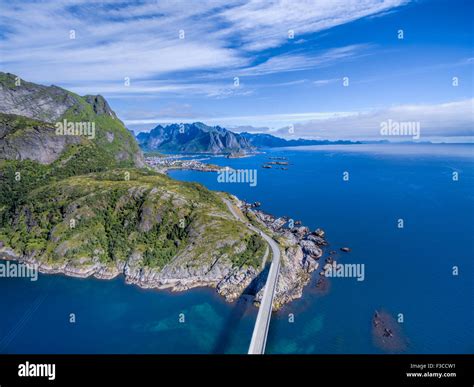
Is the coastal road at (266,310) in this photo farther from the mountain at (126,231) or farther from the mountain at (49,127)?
the mountain at (49,127)

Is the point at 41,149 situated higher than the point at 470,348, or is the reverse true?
the point at 41,149

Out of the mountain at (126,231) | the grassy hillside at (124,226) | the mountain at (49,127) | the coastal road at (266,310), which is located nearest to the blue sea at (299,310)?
the mountain at (126,231)

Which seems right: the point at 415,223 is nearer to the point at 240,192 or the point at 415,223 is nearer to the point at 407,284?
the point at 407,284

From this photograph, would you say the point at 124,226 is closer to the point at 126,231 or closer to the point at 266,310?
the point at 126,231

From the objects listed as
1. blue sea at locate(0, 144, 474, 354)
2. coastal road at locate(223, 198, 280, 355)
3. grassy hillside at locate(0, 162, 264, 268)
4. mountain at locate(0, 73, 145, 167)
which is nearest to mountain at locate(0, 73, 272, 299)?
grassy hillside at locate(0, 162, 264, 268)

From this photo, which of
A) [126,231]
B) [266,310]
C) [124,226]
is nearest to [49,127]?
[124,226]

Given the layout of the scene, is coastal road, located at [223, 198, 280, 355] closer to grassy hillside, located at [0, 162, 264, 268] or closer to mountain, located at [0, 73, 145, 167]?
grassy hillside, located at [0, 162, 264, 268]
